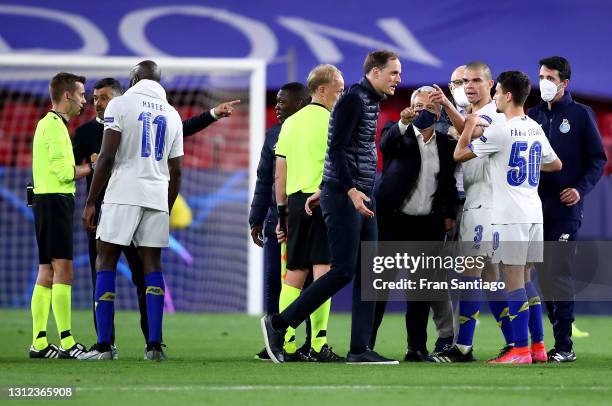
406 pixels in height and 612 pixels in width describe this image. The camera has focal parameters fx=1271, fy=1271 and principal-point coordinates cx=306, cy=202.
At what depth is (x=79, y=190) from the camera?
14906mm

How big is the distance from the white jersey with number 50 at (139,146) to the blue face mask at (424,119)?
58.8 inches

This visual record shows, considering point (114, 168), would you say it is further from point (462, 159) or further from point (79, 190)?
point (79, 190)

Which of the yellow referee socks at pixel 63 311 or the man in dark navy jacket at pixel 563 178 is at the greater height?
the man in dark navy jacket at pixel 563 178

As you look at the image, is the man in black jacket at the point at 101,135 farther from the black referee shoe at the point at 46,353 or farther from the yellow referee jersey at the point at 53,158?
the black referee shoe at the point at 46,353

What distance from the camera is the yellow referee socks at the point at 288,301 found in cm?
775

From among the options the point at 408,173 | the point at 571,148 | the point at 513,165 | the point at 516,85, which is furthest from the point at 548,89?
the point at 408,173

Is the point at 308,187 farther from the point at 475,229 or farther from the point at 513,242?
the point at 513,242

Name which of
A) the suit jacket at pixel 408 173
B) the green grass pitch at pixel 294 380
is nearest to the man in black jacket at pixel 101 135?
the green grass pitch at pixel 294 380

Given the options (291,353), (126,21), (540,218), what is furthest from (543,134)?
(126,21)

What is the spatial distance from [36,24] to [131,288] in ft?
14.8

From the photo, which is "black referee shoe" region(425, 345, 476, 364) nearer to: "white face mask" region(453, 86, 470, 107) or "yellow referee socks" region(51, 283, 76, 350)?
"white face mask" region(453, 86, 470, 107)

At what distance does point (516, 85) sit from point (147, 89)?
7.17 feet

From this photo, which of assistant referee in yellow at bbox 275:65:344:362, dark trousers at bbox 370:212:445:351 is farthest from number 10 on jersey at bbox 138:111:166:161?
dark trousers at bbox 370:212:445:351

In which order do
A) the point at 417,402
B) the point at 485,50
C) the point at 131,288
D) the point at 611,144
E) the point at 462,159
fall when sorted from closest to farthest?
the point at 417,402 → the point at 462,159 → the point at 131,288 → the point at 611,144 → the point at 485,50
